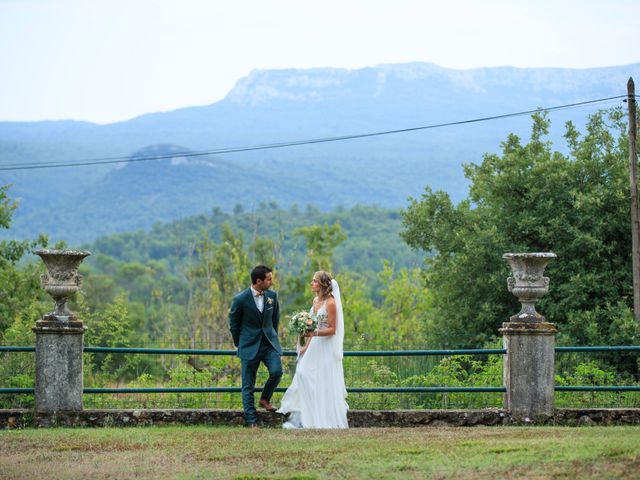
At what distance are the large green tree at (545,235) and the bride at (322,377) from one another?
50.1 ft

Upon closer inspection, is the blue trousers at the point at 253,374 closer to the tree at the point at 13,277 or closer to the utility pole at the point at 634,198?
the utility pole at the point at 634,198

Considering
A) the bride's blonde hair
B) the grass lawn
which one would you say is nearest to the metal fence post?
the grass lawn

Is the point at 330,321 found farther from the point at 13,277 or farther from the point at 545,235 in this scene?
the point at 13,277

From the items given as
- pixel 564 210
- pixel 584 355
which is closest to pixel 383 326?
pixel 564 210

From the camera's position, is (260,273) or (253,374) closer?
(260,273)

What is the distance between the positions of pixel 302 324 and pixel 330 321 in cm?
34

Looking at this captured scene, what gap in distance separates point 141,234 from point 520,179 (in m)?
110

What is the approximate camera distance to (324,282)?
11.6 meters

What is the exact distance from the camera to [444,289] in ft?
97.5

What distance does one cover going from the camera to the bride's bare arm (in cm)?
1159

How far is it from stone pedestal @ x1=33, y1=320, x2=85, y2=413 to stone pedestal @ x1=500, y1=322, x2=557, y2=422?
197 inches

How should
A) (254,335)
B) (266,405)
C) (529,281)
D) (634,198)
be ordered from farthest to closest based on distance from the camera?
(634,198) < (529,281) < (266,405) < (254,335)

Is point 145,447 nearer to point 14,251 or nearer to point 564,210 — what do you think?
point 564,210

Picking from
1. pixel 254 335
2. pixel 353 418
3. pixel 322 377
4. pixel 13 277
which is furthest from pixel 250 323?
pixel 13 277
